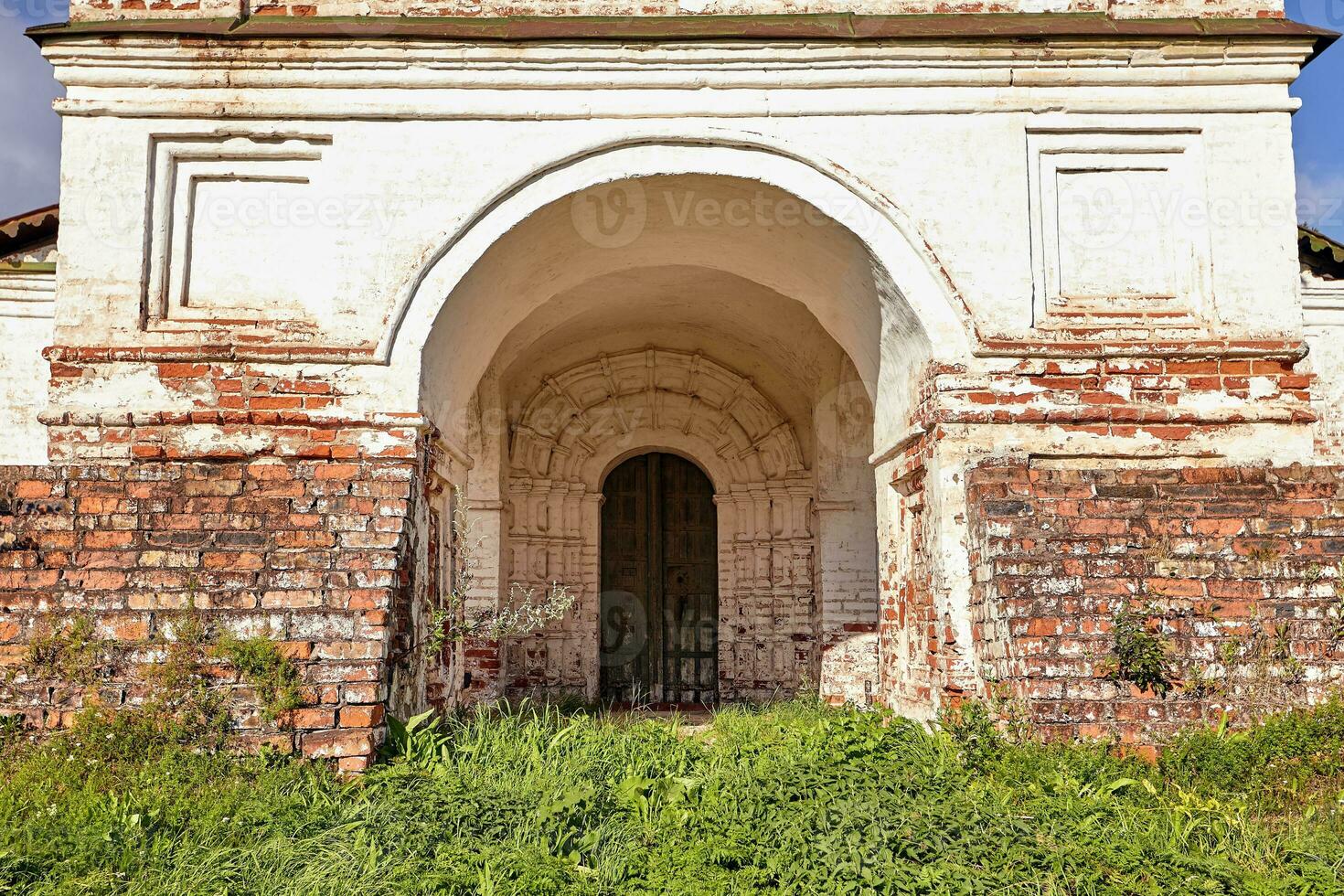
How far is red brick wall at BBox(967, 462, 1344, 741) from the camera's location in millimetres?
4750

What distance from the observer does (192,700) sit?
454 cm

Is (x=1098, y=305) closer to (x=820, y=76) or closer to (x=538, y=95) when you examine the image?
(x=820, y=76)

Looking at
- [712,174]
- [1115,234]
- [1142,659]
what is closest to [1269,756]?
[1142,659]

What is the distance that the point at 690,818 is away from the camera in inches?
169

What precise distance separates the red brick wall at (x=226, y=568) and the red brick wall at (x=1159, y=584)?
300cm

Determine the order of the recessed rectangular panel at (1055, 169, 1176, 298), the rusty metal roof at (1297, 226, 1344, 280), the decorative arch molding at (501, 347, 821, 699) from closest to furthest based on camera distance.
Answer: the recessed rectangular panel at (1055, 169, 1176, 298)
the rusty metal roof at (1297, 226, 1344, 280)
the decorative arch molding at (501, 347, 821, 699)

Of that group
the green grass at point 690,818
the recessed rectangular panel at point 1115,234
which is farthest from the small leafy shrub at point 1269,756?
the recessed rectangular panel at point 1115,234

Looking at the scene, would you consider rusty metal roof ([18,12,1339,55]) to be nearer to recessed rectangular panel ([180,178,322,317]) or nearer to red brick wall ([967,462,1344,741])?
recessed rectangular panel ([180,178,322,317])

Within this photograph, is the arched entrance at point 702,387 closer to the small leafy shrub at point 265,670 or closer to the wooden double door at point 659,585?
the wooden double door at point 659,585

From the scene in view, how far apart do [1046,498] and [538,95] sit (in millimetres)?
3518

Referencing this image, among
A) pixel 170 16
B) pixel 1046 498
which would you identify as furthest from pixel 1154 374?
pixel 170 16

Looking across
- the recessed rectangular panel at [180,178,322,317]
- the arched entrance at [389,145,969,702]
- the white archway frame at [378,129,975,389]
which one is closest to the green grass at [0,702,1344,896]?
the arched entrance at [389,145,969,702]

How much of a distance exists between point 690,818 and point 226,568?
249cm

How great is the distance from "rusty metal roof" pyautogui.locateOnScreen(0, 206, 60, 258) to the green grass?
577cm
